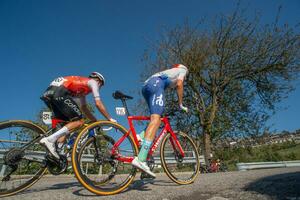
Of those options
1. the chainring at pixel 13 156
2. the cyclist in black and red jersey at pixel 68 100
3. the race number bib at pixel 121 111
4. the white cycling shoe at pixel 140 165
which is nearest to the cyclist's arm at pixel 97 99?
the cyclist in black and red jersey at pixel 68 100

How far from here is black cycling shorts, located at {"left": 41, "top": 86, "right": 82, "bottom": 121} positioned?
4418 mm

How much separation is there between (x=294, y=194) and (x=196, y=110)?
1775 centimetres

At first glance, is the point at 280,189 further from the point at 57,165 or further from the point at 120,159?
the point at 57,165

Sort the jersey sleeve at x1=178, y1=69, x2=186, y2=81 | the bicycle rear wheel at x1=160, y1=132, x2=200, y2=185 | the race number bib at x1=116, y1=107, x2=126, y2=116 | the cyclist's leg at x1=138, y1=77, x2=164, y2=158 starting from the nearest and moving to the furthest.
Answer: the cyclist's leg at x1=138, y1=77, x2=164, y2=158, the race number bib at x1=116, y1=107, x2=126, y2=116, the bicycle rear wheel at x1=160, y1=132, x2=200, y2=185, the jersey sleeve at x1=178, y1=69, x2=186, y2=81

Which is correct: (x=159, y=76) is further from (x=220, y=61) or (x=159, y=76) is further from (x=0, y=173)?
(x=220, y=61)

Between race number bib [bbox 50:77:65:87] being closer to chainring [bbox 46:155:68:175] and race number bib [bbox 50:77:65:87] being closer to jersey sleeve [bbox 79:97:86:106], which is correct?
jersey sleeve [bbox 79:97:86:106]

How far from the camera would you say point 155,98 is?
4.71 m

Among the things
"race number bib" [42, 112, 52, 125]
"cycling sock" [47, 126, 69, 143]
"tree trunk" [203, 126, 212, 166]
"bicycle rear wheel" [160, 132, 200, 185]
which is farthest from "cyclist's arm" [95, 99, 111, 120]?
"tree trunk" [203, 126, 212, 166]

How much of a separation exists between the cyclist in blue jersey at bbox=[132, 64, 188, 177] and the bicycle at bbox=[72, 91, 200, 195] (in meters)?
0.22

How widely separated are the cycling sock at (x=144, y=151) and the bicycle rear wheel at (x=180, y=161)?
0.49m

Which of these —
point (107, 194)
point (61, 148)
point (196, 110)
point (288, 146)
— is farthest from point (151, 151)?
point (288, 146)

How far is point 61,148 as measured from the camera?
4430mm

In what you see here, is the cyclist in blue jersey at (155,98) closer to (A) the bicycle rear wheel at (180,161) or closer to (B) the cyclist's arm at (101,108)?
(A) the bicycle rear wheel at (180,161)

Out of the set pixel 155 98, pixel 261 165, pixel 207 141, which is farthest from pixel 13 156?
pixel 207 141
